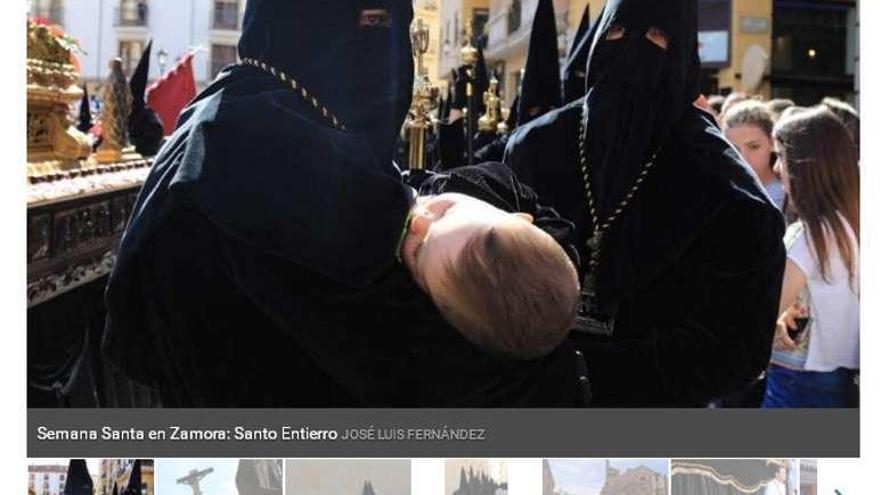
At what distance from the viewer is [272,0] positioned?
728 mm

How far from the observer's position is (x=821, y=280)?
1121mm

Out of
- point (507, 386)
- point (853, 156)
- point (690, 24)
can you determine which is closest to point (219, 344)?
point (507, 386)

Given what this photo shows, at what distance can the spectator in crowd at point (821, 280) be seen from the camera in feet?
3.64

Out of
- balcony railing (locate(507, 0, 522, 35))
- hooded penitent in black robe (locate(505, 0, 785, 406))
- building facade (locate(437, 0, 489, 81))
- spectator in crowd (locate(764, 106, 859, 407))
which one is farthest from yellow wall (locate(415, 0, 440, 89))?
spectator in crowd (locate(764, 106, 859, 407))

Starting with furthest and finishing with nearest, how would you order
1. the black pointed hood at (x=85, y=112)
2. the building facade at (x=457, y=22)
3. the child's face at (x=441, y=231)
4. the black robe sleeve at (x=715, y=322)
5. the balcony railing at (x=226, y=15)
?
the black pointed hood at (x=85, y=112), the building facade at (x=457, y=22), the balcony railing at (x=226, y=15), the black robe sleeve at (x=715, y=322), the child's face at (x=441, y=231)

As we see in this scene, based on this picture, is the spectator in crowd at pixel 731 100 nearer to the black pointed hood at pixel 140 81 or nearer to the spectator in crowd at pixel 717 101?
the spectator in crowd at pixel 717 101

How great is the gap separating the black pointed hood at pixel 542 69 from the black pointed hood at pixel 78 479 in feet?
2.09

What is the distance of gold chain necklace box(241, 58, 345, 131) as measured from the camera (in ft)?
2.41

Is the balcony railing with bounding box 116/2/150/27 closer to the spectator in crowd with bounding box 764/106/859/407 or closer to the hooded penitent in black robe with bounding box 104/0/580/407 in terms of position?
the hooded penitent in black robe with bounding box 104/0/580/407

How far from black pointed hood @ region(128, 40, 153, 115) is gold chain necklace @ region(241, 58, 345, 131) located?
543 millimetres

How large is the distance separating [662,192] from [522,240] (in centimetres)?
28

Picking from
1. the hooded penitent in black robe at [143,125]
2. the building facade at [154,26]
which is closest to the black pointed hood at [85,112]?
the hooded penitent in black robe at [143,125]
